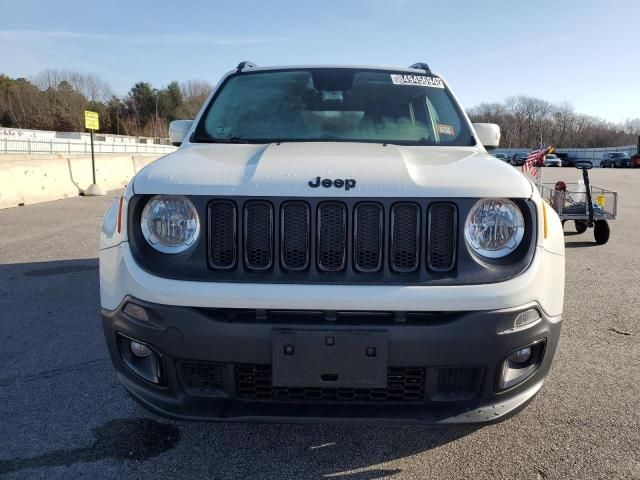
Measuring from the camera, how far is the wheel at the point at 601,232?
8.53m

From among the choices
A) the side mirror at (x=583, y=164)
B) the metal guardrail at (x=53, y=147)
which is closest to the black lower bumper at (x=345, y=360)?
the side mirror at (x=583, y=164)

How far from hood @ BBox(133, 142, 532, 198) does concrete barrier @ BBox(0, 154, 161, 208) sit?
10.9m

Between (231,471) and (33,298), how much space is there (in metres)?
3.54

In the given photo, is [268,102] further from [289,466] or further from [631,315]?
[631,315]

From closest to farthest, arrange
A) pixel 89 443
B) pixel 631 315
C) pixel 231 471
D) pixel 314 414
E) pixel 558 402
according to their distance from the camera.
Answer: pixel 314 414
pixel 231 471
pixel 89 443
pixel 558 402
pixel 631 315

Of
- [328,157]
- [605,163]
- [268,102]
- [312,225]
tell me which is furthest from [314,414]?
[605,163]

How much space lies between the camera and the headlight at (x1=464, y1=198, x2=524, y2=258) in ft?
7.22

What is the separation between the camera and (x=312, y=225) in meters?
2.15

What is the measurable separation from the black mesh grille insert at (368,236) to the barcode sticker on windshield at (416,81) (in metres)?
1.88

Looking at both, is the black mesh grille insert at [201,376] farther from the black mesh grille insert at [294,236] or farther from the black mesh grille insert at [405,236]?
the black mesh grille insert at [405,236]

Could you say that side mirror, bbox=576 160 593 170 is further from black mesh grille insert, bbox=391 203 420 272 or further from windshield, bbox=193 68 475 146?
black mesh grille insert, bbox=391 203 420 272

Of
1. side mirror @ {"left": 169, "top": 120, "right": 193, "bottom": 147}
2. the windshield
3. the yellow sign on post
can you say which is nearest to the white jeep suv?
the windshield

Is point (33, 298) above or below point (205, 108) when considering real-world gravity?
below

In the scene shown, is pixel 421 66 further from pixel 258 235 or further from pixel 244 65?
pixel 258 235
